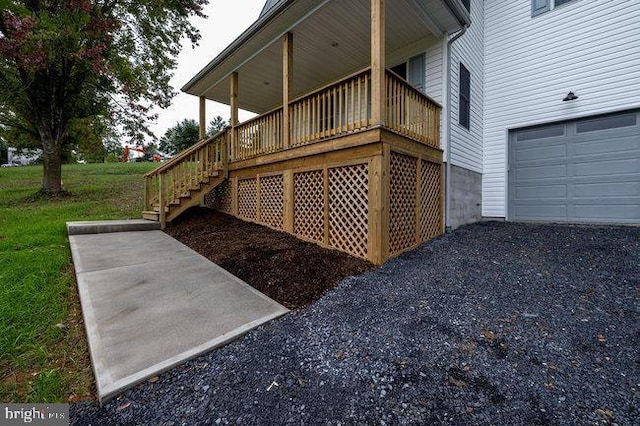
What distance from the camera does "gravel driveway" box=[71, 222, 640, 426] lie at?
5.51 feet

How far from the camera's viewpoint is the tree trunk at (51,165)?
888cm

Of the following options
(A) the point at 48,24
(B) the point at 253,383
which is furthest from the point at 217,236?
(A) the point at 48,24

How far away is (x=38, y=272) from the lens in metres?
3.54

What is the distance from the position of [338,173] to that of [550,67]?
6.24 meters

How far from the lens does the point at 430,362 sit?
2.10 metres

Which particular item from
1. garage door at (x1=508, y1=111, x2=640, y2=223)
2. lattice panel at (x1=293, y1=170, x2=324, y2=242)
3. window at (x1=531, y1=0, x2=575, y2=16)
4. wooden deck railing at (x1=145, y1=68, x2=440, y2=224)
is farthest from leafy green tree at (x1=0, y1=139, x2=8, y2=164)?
garage door at (x1=508, y1=111, x2=640, y2=223)

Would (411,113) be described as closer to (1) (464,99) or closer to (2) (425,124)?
(2) (425,124)

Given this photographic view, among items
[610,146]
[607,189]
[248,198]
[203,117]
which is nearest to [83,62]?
[203,117]

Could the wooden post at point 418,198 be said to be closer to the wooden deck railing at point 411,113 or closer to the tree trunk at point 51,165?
the wooden deck railing at point 411,113

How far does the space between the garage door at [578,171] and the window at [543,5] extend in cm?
282

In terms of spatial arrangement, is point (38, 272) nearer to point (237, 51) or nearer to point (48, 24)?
point (237, 51)

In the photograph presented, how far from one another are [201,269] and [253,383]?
2.57 metres

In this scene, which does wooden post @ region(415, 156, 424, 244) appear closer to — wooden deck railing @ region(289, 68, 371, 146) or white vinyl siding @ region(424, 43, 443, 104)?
wooden deck railing @ region(289, 68, 371, 146)

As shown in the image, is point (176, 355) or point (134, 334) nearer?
point (176, 355)
